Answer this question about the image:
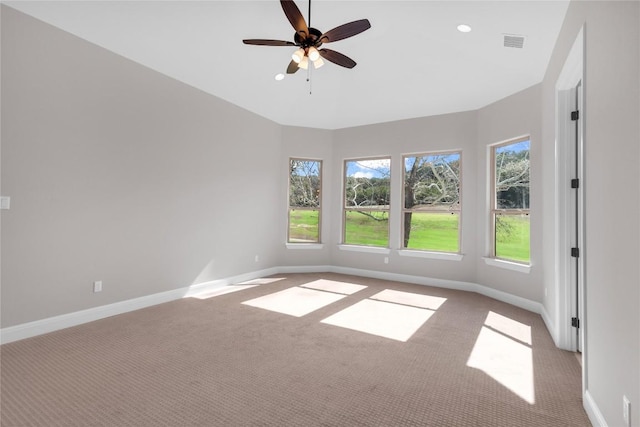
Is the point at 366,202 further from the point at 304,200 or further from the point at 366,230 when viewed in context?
the point at 304,200

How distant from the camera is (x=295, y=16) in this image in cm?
263

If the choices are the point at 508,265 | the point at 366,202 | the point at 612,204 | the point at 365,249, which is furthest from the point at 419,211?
the point at 612,204

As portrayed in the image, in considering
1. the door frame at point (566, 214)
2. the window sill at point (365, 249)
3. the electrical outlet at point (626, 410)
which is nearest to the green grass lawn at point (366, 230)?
the window sill at point (365, 249)

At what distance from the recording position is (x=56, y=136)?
3.19m

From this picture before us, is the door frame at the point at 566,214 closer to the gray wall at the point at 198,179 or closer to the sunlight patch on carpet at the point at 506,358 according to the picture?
the gray wall at the point at 198,179

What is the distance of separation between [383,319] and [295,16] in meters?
3.19

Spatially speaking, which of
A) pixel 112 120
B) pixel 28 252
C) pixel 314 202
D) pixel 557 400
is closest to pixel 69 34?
pixel 112 120

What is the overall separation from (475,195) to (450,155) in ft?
2.75

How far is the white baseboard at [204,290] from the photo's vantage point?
9.96ft

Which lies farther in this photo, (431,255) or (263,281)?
(263,281)

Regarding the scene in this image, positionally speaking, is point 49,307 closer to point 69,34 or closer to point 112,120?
point 112,120

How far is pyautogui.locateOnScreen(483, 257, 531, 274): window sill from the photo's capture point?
4131mm

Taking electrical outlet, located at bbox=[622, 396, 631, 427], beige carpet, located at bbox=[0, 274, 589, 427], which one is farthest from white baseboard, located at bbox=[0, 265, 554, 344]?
electrical outlet, located at bbox=[622, 396, 631, 427]

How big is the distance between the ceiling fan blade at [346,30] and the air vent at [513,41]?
1.76 metres
